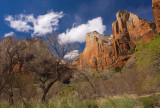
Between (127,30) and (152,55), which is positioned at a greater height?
(127,30)

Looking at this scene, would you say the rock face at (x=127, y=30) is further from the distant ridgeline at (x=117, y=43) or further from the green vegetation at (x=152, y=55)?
the green vegetation at (x=152, y=55)

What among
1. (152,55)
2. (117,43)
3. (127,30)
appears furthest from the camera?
(127,30)

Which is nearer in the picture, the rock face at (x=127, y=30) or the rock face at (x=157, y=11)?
→ the rock face at (x=157, y=11)

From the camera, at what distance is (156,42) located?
14.3m

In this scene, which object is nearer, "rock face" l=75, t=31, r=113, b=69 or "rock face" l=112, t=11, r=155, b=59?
"rock face" l=112, t=11, r=155, b=59

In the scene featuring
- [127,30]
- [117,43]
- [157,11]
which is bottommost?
[117,43]

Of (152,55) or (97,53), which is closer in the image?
(152,55)

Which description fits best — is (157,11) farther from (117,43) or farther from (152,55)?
(152,55)

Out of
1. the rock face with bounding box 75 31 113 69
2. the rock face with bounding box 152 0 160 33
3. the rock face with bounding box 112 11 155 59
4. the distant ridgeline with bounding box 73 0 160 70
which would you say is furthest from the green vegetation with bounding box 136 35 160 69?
the rock face with bounding box 75 31 113 69

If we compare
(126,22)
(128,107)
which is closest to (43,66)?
(128,107)

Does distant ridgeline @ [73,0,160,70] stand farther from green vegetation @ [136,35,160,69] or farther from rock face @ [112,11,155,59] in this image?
green vegetation @ [136,35,160,69]

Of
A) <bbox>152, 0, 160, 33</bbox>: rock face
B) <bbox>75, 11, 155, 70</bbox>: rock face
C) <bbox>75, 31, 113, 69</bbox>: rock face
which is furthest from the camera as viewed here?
<bbox>75, 31, 113, 69</bbox>: rock face

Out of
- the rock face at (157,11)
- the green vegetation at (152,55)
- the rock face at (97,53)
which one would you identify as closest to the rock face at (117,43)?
the rock face at (97,53)

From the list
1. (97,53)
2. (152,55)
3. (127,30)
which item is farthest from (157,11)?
(152,55)
